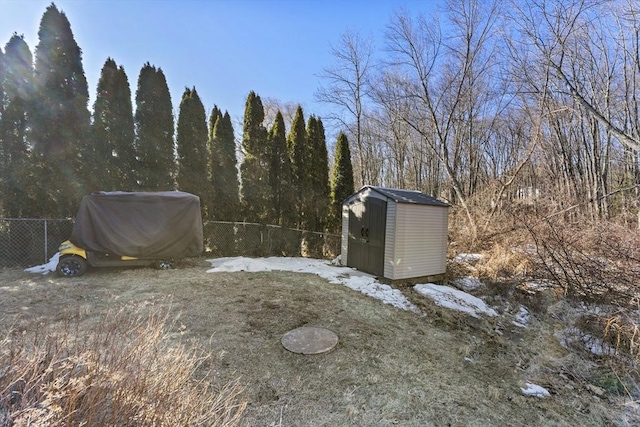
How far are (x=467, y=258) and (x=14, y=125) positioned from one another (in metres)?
12.2

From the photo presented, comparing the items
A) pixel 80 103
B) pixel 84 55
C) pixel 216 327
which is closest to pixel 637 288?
pixel 216 327

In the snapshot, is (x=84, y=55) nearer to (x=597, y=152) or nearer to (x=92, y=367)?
(x=92, y=367)

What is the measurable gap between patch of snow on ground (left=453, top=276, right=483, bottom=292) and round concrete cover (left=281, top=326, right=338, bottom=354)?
4774 millimetres

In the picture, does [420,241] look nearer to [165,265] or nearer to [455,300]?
[455,300]

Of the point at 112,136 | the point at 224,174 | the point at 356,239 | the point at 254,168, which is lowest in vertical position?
the point at 356,239

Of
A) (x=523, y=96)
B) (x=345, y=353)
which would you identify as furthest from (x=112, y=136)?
(x=523, y=96)

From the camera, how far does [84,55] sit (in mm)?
7668

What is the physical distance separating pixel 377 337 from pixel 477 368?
124 cm

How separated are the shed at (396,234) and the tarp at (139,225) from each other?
394 centimetres

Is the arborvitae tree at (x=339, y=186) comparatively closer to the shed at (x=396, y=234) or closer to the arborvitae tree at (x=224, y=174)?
the shed at (x=396, y=234)

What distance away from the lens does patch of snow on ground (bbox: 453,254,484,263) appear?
8.72 metres

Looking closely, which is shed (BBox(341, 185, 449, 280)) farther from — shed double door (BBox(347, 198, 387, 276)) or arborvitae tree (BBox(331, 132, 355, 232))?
arborvitae tree (BBox(331, 132, 355, 232))

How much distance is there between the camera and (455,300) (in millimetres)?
5945

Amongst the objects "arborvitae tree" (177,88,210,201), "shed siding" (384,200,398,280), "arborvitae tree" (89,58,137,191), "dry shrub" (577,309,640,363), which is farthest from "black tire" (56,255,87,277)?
"dry shrub" (577,309,640,363)
